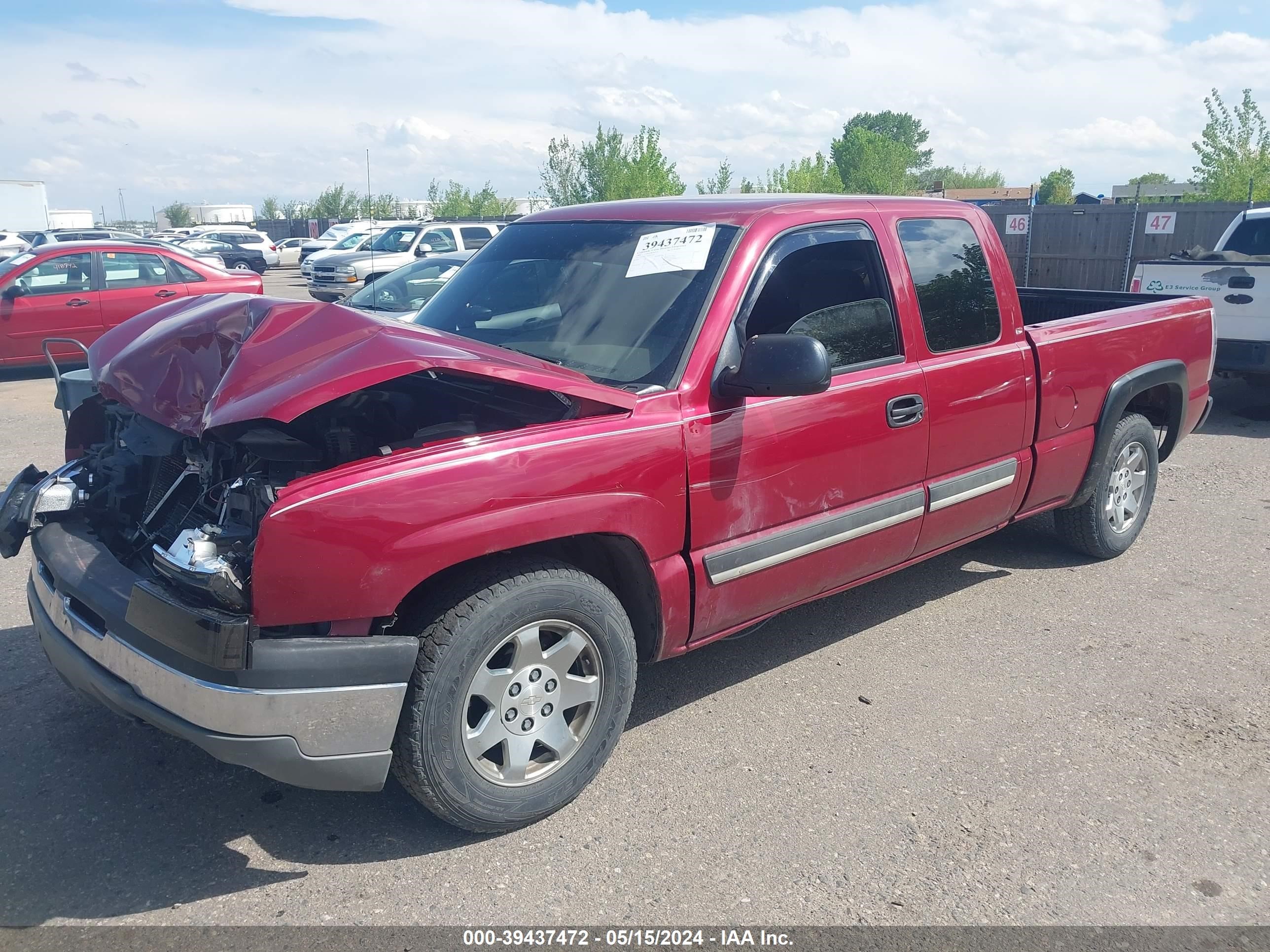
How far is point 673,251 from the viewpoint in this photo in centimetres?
379

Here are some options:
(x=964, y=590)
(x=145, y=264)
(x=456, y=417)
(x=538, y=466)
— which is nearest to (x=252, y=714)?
(x=538, y=466)

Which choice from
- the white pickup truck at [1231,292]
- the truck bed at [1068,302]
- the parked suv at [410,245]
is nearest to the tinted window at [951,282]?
the truck bed at [1068,302]

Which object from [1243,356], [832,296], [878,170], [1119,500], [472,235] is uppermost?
[878,170]

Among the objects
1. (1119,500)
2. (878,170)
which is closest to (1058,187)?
(878,170)

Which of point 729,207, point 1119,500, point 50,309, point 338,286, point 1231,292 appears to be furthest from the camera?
point 338,286

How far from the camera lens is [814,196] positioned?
167 inches

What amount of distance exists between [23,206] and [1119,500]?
61.4 metres

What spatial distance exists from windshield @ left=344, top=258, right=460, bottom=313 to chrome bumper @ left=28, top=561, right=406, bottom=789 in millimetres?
7174

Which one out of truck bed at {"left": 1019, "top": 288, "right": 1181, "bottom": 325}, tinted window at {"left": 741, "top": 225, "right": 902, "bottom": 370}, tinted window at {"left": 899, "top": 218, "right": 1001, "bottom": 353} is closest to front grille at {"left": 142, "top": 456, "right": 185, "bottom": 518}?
tinted window at {"left": 741, "top": 225, "right": 902, "bottom": 370}

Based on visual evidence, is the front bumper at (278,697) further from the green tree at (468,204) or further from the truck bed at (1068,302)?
the green tree at (468,204)

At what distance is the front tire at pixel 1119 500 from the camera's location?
17.9 ft

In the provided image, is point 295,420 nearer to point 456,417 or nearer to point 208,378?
point 208,378

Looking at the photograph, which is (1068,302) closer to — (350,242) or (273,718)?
(273,718)

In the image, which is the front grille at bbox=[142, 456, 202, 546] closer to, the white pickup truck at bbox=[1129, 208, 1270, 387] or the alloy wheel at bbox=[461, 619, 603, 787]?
the alloy wheel at bbox=[461, 619, 603, 787]
